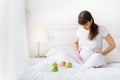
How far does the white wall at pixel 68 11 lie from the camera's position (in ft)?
15.6

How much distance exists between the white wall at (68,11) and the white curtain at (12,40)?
0.24 metres

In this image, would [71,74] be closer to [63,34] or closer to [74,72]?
[74,72]

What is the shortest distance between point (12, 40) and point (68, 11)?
119 centimetres

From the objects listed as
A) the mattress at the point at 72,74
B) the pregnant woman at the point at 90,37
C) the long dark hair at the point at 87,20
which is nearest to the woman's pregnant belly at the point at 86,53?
the pregnant woman at the point at 90,37

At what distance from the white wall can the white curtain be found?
242mm

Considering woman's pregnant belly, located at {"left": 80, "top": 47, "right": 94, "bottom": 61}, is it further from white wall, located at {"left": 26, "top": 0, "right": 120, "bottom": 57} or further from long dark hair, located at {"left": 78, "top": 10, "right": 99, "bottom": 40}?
white wall, located at {"left": 26, "top": 0, "right": 120, "bottom": 57}

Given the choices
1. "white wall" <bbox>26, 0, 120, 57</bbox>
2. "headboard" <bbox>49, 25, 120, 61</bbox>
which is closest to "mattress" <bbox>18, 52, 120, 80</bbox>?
"headboard" <bbox>49, 25, 120, 61</bbox>

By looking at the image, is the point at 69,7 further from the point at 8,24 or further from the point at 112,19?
the point at 8,24

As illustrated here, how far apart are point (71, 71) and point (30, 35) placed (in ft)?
7.17

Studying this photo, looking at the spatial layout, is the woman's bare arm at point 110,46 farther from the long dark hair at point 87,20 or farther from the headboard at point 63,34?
the headboard at point 63,34

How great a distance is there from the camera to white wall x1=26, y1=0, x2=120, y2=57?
15.6 feet

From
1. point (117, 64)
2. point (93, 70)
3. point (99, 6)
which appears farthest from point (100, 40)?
point (99, 6)

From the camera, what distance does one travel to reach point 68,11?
4.84 m

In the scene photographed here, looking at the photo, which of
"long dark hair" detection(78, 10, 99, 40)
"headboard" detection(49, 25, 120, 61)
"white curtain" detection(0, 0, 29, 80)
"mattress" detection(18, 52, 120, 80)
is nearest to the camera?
"mattress" detection(18, 52, 120, 80)
